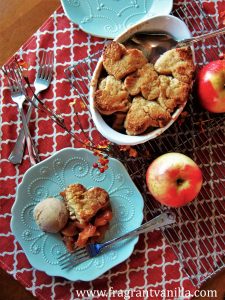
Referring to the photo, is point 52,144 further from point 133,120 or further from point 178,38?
point 178,38

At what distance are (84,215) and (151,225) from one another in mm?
163

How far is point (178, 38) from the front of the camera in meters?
1.07

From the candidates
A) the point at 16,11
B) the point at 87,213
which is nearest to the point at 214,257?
the point at 87,213

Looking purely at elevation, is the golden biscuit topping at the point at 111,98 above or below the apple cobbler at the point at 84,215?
above

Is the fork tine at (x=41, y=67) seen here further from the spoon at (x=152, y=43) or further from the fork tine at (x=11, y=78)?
the spoon at (x=152, y=43)

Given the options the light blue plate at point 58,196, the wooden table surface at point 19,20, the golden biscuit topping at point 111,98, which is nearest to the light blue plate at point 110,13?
the wooden table surface at point 19,20

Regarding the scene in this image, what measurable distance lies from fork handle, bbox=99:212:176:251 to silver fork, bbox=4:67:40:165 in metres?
0.27

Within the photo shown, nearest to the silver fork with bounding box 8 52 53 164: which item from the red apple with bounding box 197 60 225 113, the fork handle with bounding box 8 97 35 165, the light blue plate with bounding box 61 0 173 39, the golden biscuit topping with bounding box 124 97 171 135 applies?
the fork handle with bounding box 8 97 35 165

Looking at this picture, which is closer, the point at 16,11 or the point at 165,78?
the point at 165,78

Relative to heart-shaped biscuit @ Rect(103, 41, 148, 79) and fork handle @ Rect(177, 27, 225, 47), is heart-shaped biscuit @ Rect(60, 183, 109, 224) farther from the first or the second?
fork handle @ Rect(177, 27, 225, 47)

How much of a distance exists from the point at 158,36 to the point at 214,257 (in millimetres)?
548

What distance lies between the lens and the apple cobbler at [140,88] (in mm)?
1000

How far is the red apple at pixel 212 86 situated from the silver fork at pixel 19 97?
425 mm

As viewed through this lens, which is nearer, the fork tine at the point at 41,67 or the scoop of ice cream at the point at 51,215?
the scoop of ice cream at the point at 51,215
